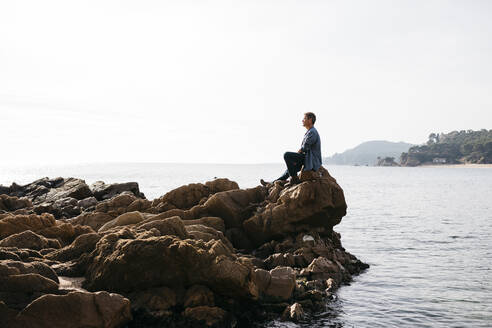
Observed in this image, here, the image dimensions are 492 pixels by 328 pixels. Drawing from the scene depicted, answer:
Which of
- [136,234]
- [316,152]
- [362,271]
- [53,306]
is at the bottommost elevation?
[362,271]

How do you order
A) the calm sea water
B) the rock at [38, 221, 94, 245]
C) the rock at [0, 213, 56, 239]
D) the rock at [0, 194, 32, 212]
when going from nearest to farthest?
1. the calm sea water
2. the rock at [0, 213, 56, 239]
3. the rock at [38, 221, 94, 245]
4. the rock at [0, 194, 32, 212]

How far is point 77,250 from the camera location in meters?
14.7

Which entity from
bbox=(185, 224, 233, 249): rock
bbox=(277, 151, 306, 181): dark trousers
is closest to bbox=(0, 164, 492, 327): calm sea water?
bbox=(185, 224, 233, 249): rock

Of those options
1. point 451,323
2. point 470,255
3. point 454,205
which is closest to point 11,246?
point 451,323

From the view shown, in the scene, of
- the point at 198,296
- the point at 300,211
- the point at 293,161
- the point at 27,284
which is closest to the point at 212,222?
the point at 300,211

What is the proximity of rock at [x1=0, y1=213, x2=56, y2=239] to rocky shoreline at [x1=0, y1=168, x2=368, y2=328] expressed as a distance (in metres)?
0.04

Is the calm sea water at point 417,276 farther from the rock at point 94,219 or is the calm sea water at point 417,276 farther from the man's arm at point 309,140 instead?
the rock at point 94,219

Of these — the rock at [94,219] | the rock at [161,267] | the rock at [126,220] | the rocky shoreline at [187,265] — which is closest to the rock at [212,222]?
the rocky shoreline at [187,265]

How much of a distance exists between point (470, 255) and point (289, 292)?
16604 millimetres

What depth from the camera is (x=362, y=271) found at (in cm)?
2284

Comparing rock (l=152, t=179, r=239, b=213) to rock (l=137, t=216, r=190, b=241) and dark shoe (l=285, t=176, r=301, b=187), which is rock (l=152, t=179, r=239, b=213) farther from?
rock (l=137, t=216, r=190, b=241)

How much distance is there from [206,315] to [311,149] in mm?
9748

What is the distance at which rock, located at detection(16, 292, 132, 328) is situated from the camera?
10.7 meters

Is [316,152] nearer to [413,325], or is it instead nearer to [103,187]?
[413,325]
